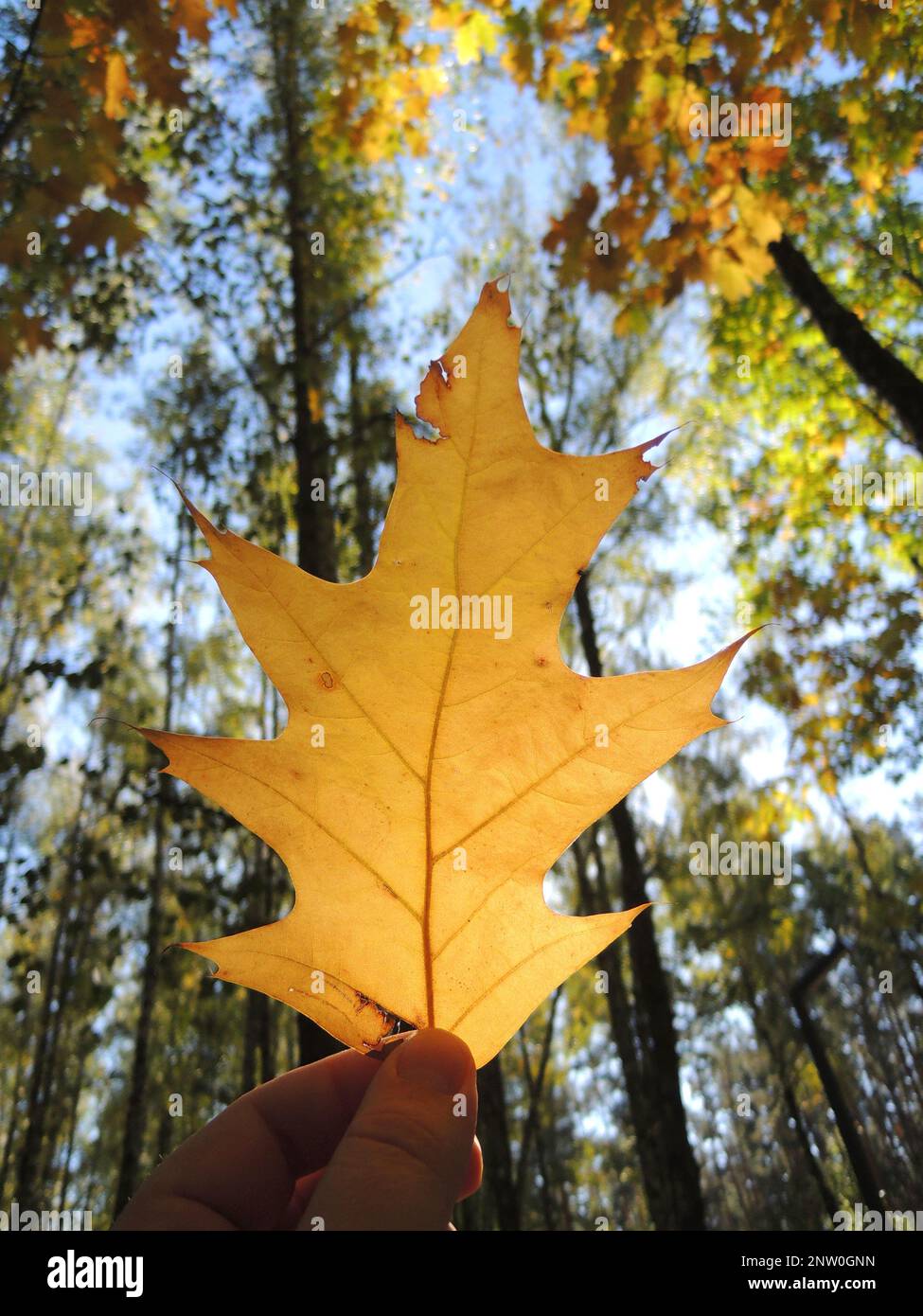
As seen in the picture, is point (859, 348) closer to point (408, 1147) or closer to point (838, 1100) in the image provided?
point (408, 1147)

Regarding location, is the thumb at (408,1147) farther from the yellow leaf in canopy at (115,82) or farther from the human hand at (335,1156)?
the yellow leaf in canopy at (115,82)

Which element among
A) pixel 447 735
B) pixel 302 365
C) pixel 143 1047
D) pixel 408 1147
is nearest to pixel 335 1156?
pixel 408 1147

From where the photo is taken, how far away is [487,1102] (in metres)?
5.96

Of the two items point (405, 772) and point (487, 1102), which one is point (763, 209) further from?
point (487, 1102)

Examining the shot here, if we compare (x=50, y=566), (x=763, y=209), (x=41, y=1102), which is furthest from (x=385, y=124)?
(x=41, y=1102)

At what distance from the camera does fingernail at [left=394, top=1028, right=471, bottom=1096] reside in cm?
82

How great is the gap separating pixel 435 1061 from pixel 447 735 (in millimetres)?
373

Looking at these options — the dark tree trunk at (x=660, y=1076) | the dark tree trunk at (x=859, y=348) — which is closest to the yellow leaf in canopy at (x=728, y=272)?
the dark tree trunk at (x=859, y=348)

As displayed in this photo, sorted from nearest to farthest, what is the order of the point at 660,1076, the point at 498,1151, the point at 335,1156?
the point at 335,1156, the point at 498,1151, the point at 660,1076

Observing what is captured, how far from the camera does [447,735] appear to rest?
841 mm

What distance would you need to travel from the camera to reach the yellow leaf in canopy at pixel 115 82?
10.4ft

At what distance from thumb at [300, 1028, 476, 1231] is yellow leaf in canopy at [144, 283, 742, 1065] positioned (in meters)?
0.06
